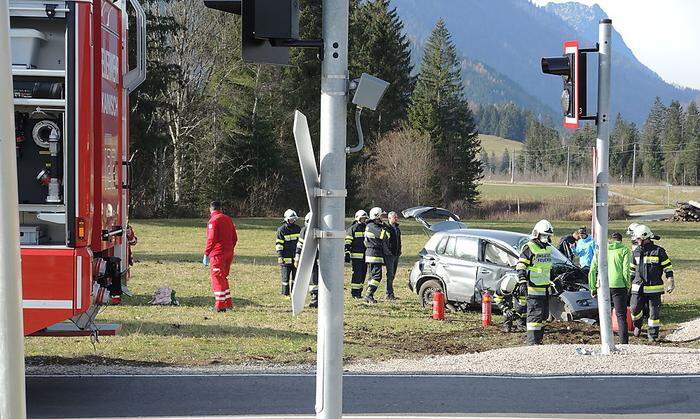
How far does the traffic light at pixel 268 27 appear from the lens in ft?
18.1

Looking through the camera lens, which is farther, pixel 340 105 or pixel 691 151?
pixel 691 151

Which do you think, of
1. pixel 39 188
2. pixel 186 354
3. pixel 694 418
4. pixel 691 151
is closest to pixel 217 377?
pixel 186 354

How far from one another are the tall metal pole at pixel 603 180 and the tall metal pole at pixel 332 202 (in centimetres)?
755

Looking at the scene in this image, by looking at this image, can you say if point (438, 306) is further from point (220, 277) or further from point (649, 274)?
point (220, 277)

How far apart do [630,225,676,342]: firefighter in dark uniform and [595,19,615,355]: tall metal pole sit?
3.48 meters

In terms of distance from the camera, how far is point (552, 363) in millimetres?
12461

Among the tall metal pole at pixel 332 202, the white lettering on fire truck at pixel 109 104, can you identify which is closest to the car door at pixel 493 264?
the white lettering on fire truck at pixel 109 104

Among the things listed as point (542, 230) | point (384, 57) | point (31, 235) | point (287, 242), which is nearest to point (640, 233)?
A: point (542, 230)

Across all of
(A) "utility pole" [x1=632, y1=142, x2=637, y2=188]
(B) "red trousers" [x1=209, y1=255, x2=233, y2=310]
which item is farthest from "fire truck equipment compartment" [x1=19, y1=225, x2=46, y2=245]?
(A) "utility pole" [x1=632, y1=142, x2=637, y2=188]

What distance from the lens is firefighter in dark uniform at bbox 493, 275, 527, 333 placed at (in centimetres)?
1666

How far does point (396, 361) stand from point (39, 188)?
5.84 meters

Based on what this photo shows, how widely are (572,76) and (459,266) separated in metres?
7.19

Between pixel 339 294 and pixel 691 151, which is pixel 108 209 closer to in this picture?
pixel 339 294

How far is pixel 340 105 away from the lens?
557 cm
